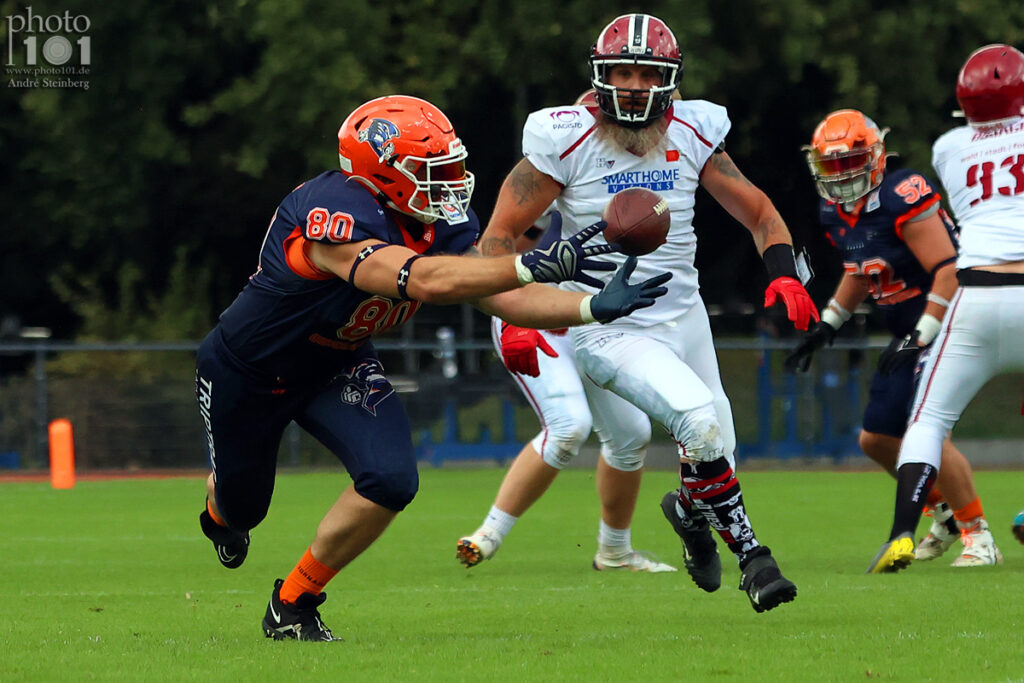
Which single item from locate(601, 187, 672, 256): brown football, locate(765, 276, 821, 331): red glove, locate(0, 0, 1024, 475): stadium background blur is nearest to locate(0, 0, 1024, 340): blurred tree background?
locate(0, 0, 1024, 475): stadium background blur

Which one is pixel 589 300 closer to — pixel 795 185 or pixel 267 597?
pixel 267 597

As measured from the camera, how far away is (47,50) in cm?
1772

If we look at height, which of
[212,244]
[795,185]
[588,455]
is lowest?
[588,455]

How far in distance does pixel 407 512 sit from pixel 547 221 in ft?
14.2

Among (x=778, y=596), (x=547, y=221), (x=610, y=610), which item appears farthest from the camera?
(x=547, y=221)

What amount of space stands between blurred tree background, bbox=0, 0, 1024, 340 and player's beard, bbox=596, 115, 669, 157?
1052 centimetres

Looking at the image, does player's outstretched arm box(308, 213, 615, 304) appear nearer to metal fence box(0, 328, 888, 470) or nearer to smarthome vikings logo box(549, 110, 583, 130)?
smarthome vikings logo box(549, 110, 583, 130)

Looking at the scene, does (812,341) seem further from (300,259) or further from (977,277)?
(300,259)

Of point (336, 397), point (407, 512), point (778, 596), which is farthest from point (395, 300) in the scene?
point (407, 512)

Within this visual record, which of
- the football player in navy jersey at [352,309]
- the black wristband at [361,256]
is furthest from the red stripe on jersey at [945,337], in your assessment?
the black wristband at [361,256]

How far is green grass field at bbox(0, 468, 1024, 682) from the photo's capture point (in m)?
Answer: 4.68

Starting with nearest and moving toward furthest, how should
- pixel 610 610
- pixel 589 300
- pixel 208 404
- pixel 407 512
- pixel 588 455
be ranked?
pixel 589 300 < pixel 208 404 < pixel 610 610 < pixel 407 512 < pixel 588 455

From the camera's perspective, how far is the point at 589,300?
4.66 meters

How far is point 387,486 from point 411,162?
3.48 ft
